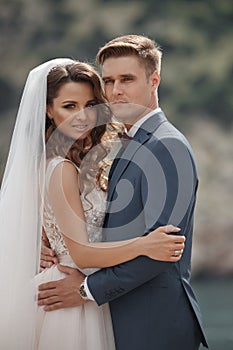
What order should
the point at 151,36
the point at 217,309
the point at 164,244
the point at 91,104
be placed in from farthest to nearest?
the point at 151,36 → the point at 217,309 → the point at 91,104 → the point at 164,244

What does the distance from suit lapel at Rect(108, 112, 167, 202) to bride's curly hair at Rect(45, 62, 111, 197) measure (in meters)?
0.14

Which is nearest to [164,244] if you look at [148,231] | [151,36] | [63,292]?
[148,231]

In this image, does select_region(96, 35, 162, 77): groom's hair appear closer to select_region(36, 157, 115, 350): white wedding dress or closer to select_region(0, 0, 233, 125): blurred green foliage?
select_region(36, 157, 115, 350): white wedding dress

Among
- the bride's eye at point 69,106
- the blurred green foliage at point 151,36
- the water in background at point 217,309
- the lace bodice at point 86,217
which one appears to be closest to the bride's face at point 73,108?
the bride's eye at point 69,106

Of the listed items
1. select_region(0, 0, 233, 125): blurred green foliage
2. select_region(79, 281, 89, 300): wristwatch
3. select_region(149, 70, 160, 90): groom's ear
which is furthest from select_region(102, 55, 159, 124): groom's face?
select_region(0, 0, 233, 125): blurred green foliage

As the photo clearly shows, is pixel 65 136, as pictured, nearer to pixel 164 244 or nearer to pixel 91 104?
pixel 91 104

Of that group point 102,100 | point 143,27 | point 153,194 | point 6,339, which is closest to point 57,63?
point 102,100

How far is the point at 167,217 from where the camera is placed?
2.69m

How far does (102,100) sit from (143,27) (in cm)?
1433

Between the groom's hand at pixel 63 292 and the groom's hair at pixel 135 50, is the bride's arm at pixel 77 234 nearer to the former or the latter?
the groom's hand at pixel 63 292

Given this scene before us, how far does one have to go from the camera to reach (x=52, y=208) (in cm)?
291

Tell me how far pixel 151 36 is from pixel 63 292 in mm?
13849

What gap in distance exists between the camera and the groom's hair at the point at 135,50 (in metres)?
2.90

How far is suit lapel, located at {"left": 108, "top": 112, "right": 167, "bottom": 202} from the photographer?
286 centimetres
